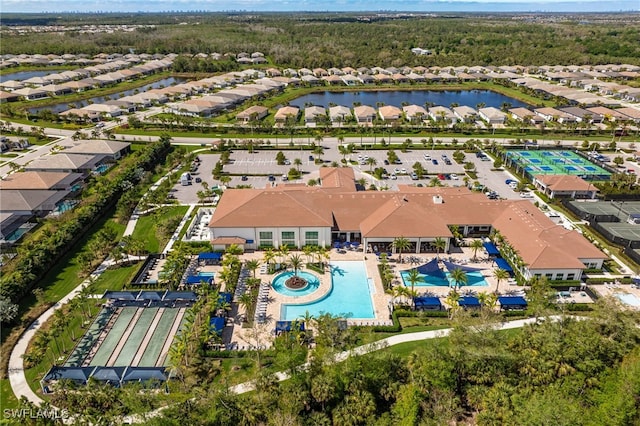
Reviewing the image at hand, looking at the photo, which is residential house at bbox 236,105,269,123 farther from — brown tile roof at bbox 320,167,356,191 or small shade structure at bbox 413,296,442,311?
small shade structure at bbox 413,296,442,311

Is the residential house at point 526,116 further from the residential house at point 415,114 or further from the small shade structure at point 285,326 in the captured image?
the small shade structure at point 285,326

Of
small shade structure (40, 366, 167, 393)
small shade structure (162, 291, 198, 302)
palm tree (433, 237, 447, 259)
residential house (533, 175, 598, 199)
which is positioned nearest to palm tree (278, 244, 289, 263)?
small shade structure (162, 291, 198, 302)

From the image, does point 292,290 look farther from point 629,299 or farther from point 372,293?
point 629,299

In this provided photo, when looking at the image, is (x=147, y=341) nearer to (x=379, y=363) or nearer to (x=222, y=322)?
(x=222, y=322)

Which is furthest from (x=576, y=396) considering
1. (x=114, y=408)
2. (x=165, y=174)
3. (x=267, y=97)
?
(x=267, y=97)

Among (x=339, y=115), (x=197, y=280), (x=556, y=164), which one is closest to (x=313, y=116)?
(x=339, y=115)

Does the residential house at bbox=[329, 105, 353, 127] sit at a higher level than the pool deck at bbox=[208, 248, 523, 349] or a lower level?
higher
